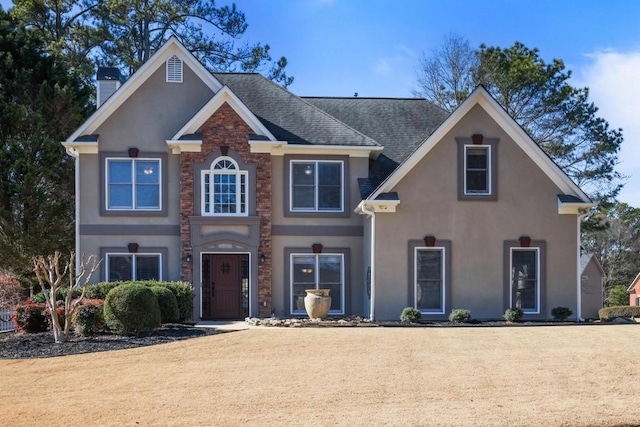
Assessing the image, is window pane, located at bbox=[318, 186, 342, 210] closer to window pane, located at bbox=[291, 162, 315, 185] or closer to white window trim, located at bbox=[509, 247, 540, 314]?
window pane, located at bbox=[291, 162, 315, 185]

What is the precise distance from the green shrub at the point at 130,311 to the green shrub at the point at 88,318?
0.75 feet

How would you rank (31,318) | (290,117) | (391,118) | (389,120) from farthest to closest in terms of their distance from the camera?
(391,118) < (389,120) < (290,117) < (31,318)

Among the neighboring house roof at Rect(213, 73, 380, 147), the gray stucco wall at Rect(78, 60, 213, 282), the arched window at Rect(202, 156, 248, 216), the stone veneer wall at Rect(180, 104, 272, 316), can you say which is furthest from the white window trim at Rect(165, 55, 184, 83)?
the arched window at Rect(202, 156, 248, 216)

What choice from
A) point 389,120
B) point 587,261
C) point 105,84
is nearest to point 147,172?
point 105,84

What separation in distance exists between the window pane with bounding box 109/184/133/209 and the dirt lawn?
7816mm

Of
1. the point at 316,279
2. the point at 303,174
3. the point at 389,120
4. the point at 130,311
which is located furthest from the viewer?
the point at 389,120

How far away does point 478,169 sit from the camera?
21953 mm

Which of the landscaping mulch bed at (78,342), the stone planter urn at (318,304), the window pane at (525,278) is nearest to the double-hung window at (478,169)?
the window pane at (525,278)

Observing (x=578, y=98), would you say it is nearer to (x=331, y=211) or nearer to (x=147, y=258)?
(x=331, y=211)

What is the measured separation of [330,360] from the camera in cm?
1402

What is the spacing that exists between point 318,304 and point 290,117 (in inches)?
267

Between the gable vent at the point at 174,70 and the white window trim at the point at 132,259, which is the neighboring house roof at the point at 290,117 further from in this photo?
the white window trim at the point at 132,259

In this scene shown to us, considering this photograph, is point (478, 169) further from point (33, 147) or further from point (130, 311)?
point (33, 147)

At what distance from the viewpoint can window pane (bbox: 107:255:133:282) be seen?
75.2 ft
